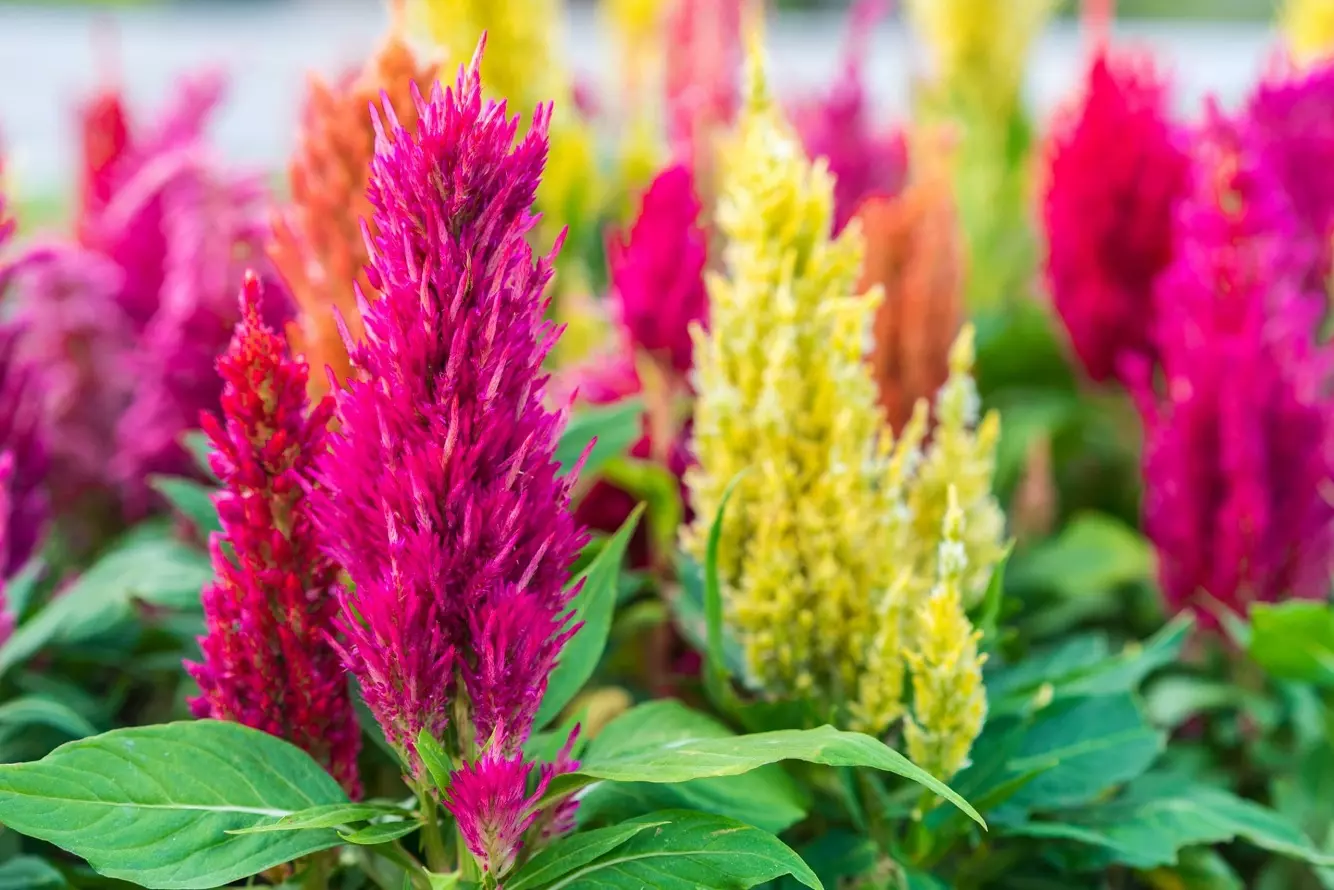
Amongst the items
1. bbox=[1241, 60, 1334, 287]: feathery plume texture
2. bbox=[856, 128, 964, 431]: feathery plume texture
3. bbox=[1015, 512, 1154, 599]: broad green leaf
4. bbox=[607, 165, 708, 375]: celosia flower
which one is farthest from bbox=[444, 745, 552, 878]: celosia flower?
bbox=[1241, 60, 1334, 287]: feathery plume texture

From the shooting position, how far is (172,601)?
1371mm

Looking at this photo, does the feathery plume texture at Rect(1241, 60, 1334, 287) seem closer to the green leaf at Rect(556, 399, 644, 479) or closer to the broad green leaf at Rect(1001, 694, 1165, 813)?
the broad green leaf at Rect(1001, 694, 1165, 813)

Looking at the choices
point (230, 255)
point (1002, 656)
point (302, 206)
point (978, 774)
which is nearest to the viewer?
point (978, 774)

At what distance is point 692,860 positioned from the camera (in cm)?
103

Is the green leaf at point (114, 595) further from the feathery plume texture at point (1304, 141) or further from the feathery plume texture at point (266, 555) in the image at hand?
the feathery plume texture at point (1304, 141)

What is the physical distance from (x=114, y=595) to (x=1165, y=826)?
4.09 feet

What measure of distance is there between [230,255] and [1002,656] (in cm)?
127

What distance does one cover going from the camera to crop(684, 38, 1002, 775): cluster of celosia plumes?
129cm

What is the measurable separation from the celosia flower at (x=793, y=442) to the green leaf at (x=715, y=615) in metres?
0.04

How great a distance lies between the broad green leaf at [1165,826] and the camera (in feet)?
4.19

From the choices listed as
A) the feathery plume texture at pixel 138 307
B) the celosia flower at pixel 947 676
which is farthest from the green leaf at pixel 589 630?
the feathery plume texture at pixel 138 307

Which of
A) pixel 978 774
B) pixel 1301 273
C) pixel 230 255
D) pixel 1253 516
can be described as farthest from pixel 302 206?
pixel 1301 273

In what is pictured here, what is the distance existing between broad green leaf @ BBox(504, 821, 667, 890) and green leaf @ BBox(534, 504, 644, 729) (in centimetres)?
16

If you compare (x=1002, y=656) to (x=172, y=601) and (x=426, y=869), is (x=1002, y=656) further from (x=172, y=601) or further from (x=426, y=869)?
(x=172, y=601)
